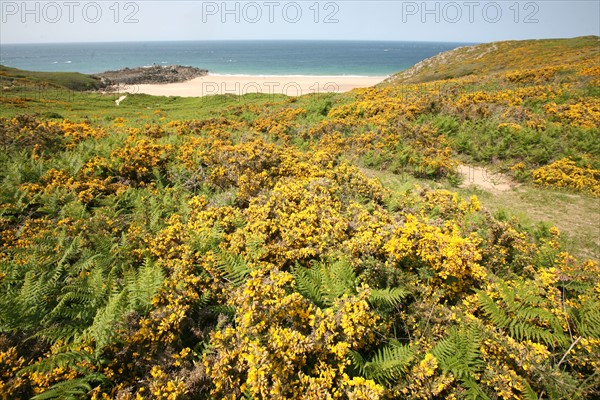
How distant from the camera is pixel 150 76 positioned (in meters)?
68.8

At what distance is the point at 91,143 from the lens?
11.3 metres

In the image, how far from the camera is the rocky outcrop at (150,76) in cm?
6512

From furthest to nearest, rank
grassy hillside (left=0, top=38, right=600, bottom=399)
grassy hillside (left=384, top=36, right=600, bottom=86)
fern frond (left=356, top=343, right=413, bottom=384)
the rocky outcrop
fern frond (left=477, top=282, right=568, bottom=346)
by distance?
the rocky outcrop < grassy hillside (left=384, top=36, right=600, bottom=86) < fern frond (left=477, top=282, right=568, bottom=346) < fern frond (left=356, top=343, right=413, bottom=384) < grassy hillside (left=0, top=38, right=600, bottom=399)

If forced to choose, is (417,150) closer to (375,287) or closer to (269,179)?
(269,179)

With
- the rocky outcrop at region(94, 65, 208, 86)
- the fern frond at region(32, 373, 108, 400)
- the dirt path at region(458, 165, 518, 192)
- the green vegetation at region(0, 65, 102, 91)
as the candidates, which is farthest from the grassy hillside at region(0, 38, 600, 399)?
the rocky outcrop at region(94, 65, 208, 86)

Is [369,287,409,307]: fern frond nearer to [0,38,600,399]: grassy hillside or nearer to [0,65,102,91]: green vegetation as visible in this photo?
[0,38,600,399]: grassy hillside

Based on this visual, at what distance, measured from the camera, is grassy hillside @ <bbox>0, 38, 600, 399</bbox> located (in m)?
3.70

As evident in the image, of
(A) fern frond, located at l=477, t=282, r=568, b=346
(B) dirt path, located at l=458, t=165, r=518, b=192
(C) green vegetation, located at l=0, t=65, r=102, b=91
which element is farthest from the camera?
(C) green vegetation, located at l=0, t=65, r=102, b=91

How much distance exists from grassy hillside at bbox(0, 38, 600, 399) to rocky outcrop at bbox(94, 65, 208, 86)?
212 feet

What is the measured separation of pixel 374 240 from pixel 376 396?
116 inches

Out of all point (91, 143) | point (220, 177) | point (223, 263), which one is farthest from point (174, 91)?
point (223, 263)

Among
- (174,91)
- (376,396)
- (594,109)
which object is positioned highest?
(174,91)

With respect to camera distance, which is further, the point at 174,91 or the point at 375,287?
the point at 174,91

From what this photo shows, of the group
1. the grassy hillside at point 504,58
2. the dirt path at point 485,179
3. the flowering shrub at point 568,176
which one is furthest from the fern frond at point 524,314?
the grassy hillside at point 504,58
